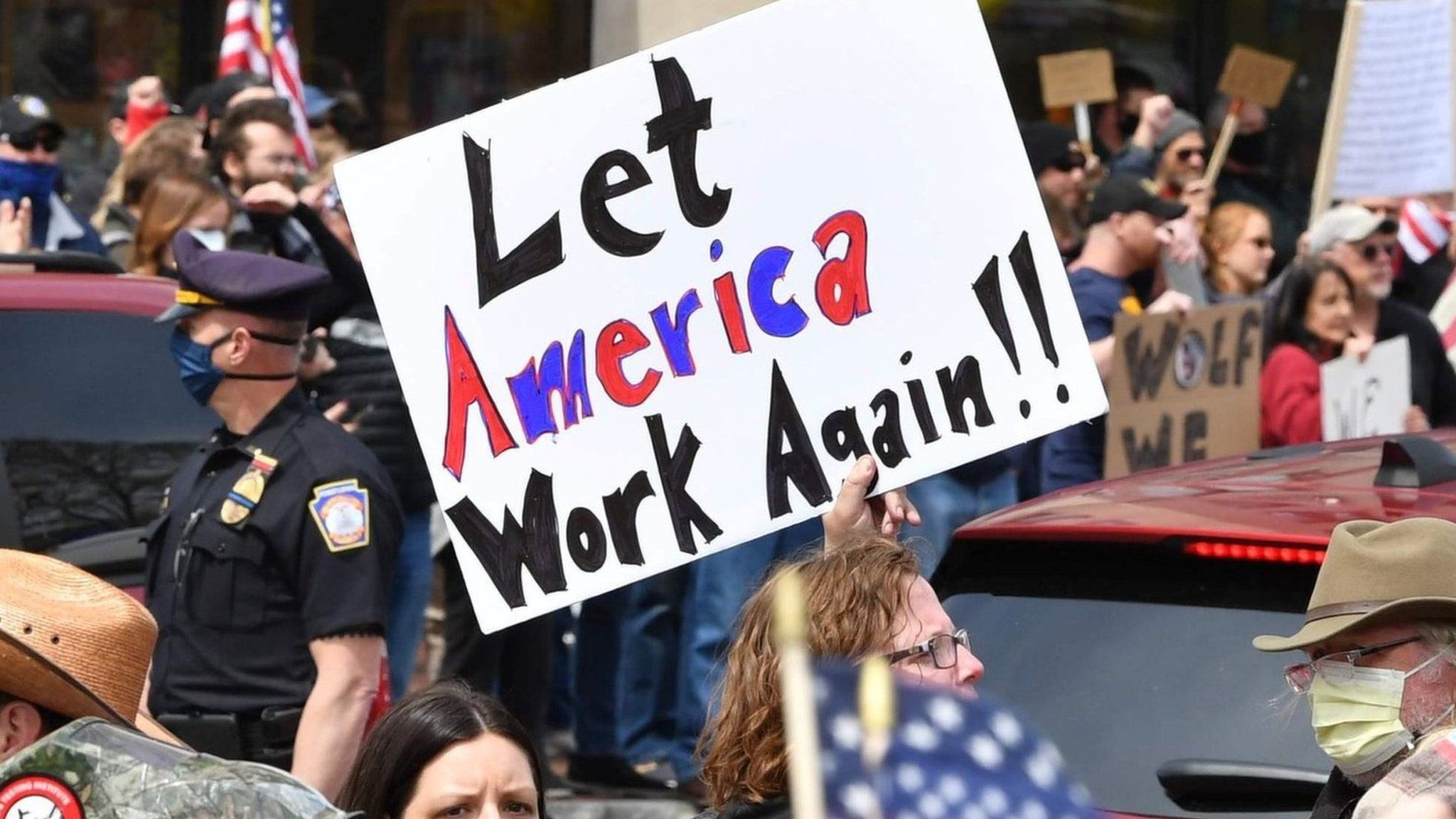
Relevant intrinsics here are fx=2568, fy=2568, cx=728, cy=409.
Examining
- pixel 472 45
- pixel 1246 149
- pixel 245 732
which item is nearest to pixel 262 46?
pixel 472 45

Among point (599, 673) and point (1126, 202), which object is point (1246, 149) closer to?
point (1126, 202)

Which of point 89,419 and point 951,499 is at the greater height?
point 89,419

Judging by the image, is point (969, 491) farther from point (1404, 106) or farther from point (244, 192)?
point (1404, 106)

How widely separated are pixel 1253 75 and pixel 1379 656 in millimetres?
8592

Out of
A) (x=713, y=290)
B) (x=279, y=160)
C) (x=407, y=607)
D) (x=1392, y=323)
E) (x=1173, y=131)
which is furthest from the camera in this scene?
(x=1173, y=131)

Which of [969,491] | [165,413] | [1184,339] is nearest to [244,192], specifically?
[165,413]

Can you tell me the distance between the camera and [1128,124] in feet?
41.0

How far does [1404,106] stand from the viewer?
34.6ft

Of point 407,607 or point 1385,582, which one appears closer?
point 1385,582

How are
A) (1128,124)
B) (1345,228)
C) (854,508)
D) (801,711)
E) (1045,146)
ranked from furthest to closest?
(1128,124) → (1045,146) → (1345,228) → (854,508) → (801,711)

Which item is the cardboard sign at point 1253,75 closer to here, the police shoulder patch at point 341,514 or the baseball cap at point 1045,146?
the baseball cap at point 1045,146

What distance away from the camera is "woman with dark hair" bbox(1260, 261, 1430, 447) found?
8.05m

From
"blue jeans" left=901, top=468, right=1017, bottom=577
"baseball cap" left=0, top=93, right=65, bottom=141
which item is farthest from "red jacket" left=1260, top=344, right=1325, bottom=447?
"baseball cap" left=0, top=93, right=65, bottom=141

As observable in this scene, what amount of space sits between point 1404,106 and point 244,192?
4970 mm
